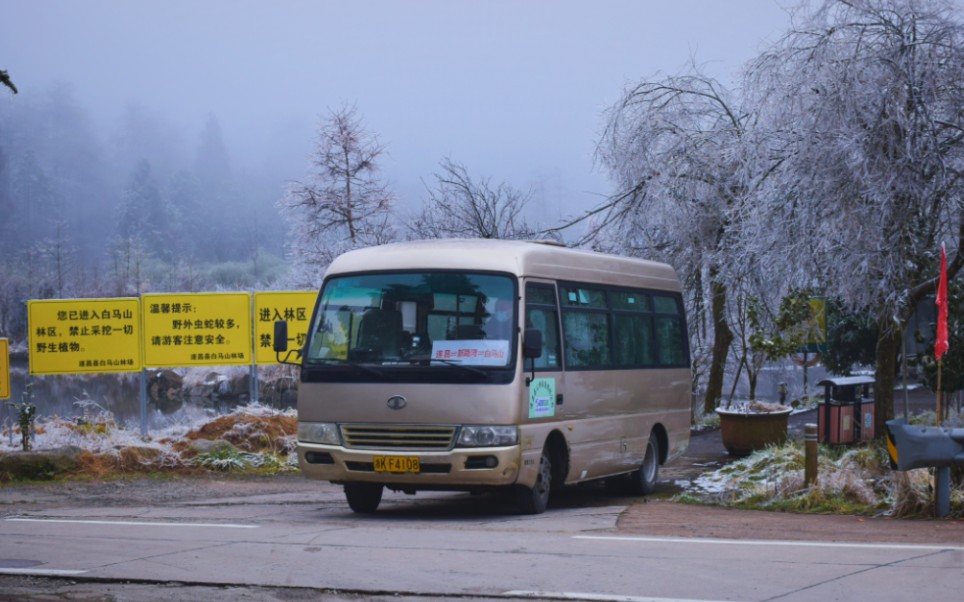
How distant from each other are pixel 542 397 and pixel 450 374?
123 centimetres

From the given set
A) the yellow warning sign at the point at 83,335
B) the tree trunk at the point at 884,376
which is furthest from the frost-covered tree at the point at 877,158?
the yellow warning sign at the point at 83,335

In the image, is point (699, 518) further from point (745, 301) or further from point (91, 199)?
point (91, 199)

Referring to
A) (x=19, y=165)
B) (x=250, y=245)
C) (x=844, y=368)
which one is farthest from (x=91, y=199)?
(x=844, y=368)

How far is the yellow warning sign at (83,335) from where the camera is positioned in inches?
830

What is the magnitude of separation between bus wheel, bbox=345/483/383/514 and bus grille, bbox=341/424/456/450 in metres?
0.93

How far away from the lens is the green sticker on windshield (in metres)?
13.1

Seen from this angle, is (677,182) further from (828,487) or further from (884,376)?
(828,487)

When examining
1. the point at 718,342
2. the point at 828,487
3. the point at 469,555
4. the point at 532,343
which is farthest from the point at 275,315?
the point at 469,555

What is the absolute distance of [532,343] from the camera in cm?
1279

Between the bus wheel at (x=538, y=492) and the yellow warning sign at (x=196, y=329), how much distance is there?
9.23 meters

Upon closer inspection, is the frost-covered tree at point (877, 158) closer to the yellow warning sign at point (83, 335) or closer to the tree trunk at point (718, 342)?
the tree trunk at point (718, 342)

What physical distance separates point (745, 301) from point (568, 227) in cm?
401

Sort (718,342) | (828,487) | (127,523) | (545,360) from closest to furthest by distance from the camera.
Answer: (127,523)
(545,360)
(828,487)
(718,342)

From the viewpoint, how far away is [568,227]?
26359mm
